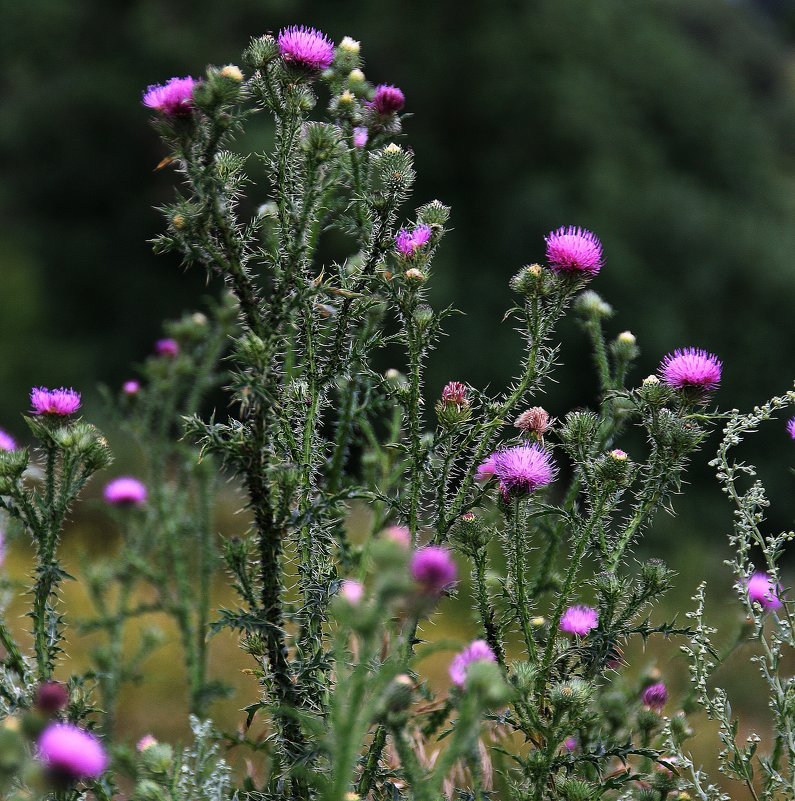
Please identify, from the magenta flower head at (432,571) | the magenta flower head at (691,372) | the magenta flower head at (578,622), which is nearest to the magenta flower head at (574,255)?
the magenta flower head at (691,372)

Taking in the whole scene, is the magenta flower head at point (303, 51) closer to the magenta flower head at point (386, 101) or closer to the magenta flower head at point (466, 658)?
the magenta flower head at point (386, 101)

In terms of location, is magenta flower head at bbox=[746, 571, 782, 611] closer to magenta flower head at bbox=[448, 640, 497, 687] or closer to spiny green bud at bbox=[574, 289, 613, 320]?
spiny green bud at bbox=[574, 289, 613, 320]

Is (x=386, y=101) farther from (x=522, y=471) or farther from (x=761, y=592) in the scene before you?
(x=761, y=592)

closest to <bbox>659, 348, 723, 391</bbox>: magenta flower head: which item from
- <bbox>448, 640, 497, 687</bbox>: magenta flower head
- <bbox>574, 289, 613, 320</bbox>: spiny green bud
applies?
<bbox>574, 289, 613, 320</bbox>: spiny green bud

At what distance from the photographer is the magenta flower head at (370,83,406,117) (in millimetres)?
1558

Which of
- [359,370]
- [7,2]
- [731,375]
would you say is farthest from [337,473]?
[7,2]

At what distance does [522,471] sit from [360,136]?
62cm

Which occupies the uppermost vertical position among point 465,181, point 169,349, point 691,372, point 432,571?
point 465,181

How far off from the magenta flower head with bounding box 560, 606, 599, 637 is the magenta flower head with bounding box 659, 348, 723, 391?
444mm

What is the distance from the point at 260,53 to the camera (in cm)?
149

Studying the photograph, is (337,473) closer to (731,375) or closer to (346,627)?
(346,627)

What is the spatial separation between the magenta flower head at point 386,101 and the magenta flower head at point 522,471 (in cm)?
58

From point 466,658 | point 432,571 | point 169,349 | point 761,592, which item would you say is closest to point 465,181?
point 169,349

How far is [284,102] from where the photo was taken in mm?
1537
